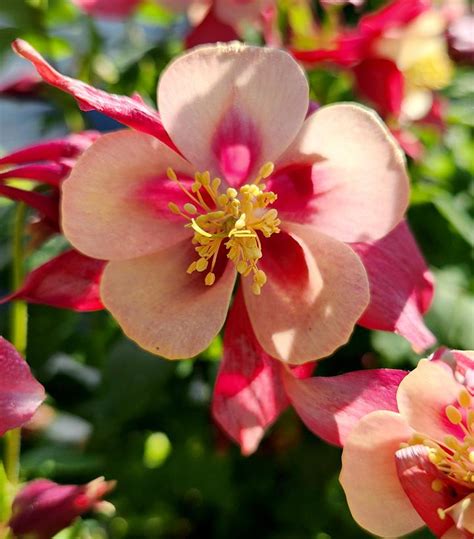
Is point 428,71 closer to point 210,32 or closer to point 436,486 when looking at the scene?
point 210,32

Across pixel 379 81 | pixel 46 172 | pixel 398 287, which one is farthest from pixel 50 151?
pixel 379 81

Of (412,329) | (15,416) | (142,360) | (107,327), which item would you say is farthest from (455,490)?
(107,327)

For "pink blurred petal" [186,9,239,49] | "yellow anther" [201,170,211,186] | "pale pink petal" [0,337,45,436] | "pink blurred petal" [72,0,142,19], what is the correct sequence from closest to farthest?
"pale pink petal" [0,337,45,436] < "yellow anther" [201,170,211,186] < "pink blurred petal" [186,9,239,49] < "pink blurred petal" [72,0,142,19]

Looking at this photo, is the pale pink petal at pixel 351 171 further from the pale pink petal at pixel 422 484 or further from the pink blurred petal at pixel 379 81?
the pink blurred petal at pixel 379 81

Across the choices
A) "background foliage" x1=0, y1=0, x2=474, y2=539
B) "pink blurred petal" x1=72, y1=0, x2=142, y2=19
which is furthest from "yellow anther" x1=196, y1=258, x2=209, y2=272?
"pink blurred petal" x1=72, y1=0, x2=142, y2=19

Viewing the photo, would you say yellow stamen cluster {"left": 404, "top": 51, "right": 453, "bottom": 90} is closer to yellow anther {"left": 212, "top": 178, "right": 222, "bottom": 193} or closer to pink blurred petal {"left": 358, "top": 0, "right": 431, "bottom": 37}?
pink blurred petal {"left": 358, "top": 0, "right": 431, "bottom": 37}

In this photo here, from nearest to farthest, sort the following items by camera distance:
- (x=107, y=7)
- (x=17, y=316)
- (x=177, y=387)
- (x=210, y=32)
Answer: (x=17, y=316) → (x=210, y=32) → (x=107, y=7) → (x=177, y=387)

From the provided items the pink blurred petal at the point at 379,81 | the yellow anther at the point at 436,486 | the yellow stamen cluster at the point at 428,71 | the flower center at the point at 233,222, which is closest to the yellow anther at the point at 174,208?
the flower center at the point at 233,222
